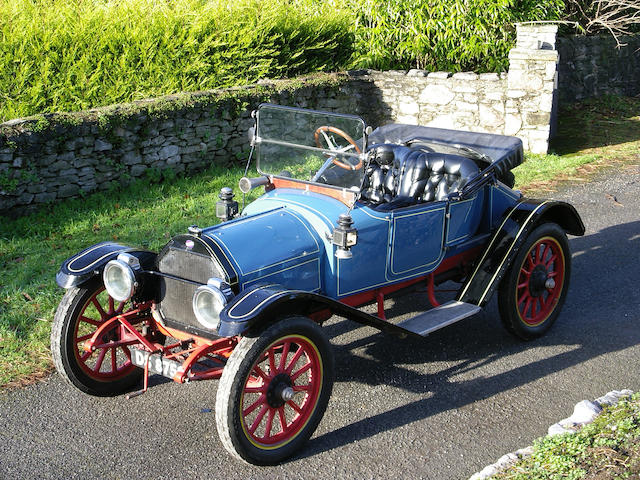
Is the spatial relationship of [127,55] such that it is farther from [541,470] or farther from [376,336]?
[541,470]

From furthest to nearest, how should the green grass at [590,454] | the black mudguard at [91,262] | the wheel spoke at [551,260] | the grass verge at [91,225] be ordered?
the wheel spoke at [551,260], the grass verge at [91,225], the black mudguard at [91,262], the green grass at [590,454]

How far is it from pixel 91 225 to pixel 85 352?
10.7 feet

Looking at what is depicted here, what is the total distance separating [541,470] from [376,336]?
2.04m

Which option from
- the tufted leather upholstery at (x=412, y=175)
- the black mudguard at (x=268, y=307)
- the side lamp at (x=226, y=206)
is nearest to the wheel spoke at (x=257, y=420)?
the black mudguard at (x=268, y=307)

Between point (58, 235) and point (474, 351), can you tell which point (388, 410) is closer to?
point (474, 351)

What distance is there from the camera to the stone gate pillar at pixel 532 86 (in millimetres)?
10602

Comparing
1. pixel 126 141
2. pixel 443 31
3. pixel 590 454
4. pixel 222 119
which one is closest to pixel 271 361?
pixel 590 454

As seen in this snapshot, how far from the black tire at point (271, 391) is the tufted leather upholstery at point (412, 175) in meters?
1.76

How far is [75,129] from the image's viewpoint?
805cm

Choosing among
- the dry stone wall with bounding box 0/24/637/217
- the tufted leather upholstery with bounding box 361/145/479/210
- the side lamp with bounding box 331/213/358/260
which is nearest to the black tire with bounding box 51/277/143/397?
the side lamp with bounding box 331/213/358/260

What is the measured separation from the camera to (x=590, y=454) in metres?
3.96

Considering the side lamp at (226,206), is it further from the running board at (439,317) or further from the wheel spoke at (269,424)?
the wheel spoke at (269,424)

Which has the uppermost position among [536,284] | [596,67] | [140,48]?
[140,48]

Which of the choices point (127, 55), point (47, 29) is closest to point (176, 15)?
point (127, 55)
